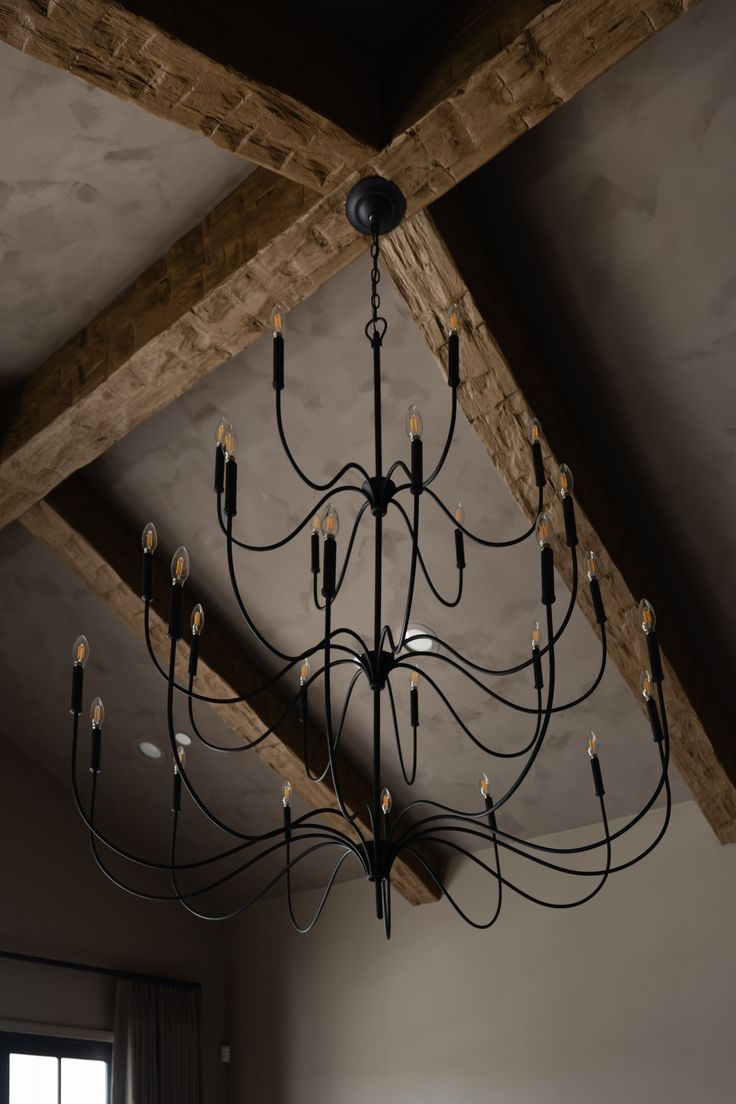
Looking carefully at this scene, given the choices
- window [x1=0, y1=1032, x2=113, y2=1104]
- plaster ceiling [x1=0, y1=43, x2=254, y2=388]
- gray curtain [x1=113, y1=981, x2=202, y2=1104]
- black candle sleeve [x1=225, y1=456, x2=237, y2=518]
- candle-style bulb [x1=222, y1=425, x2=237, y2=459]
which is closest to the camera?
black candle sleeve [x1=225, y1=456, x2=237, y2=518]

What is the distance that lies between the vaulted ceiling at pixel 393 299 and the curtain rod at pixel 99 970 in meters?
1.80

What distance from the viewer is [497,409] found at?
10.8 ft

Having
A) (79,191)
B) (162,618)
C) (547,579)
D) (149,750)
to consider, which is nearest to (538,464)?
(547,579)

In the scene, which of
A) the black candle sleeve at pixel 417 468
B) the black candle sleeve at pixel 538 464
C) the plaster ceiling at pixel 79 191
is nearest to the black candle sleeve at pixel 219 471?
the black candle sleeve at pixel 417 468

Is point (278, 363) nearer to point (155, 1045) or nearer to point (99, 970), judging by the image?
point (99, 970)

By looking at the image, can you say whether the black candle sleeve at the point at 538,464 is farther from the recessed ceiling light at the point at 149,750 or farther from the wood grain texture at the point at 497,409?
the recessed ceiling light at the point at 149,750

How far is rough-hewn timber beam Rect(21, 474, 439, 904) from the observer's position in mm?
4223

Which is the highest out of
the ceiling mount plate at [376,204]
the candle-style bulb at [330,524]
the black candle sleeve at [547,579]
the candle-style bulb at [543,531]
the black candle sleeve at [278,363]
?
the ceiling mount plate at [376,204]

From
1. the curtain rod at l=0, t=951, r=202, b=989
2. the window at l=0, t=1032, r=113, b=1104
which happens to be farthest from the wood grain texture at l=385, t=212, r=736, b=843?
the window at l=0, t=1032, r=113, b=1104

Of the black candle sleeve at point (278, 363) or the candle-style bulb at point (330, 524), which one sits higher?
the black candle sleeve at point (278, 363)

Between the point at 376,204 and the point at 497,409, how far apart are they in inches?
34.9

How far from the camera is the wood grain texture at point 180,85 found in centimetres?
218

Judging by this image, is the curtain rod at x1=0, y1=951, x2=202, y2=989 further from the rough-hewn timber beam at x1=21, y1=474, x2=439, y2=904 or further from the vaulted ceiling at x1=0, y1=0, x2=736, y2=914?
the vaulted ceiling at x1=0, y1=0, x2=736, y2=914

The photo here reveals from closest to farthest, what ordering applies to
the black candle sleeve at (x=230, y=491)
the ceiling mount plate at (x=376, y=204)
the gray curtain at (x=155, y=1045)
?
1. the black candle sleeve at (x=230, y=491)
2. the ceiling mount plate at (x=376, y=204)
3. the gray curtain at (x=155, y=1045)
